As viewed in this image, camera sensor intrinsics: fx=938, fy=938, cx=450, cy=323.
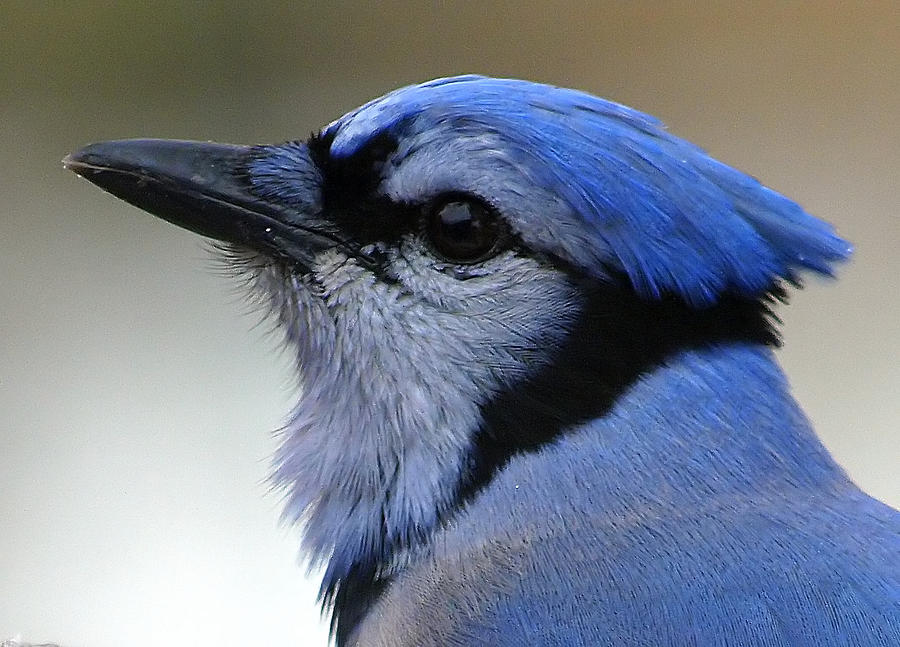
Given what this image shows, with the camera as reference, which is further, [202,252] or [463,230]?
[202,252]

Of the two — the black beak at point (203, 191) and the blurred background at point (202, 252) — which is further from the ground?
the black beak at point (203, 191)

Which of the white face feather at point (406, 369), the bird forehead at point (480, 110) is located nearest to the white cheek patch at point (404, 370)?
the white face feather at point (406, 369)

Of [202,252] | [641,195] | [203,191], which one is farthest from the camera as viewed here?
[202,252]

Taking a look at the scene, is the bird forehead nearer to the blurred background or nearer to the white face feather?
the white face feather

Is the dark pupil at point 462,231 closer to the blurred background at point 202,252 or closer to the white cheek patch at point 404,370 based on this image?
the white cheek patch at point 404,370

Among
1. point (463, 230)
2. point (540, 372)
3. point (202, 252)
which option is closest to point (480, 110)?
point (463, 230)

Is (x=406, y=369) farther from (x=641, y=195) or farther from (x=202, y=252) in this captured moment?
(x=202, y=252)

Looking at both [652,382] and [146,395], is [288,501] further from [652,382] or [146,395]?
[146,395]

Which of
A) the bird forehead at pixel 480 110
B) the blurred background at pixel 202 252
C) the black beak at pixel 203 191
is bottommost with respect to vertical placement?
the blurred background at pixel 202 252
